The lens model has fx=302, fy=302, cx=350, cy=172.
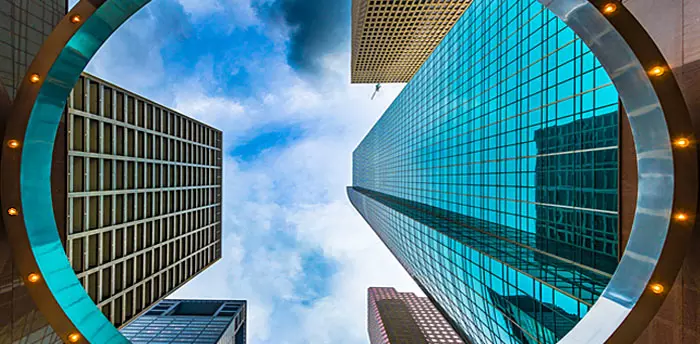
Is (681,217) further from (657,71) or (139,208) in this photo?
(139,208)

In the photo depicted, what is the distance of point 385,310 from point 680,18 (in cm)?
13120

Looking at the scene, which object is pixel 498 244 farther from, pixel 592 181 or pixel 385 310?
pixel 385 310

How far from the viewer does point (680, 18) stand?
8508mm

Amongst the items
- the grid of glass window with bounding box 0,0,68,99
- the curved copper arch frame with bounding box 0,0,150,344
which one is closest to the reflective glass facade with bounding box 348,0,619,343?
the curved copper arch frame with bounding box 0,0,150,344

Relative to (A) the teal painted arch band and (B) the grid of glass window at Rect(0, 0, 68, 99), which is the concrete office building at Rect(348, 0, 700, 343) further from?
(B) the grid of glass window at Rect(0, 0, 68, 99)

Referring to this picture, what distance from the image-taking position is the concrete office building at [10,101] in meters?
9.46

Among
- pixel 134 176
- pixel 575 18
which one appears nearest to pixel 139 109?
pixel 134 176

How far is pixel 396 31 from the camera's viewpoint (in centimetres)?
10519

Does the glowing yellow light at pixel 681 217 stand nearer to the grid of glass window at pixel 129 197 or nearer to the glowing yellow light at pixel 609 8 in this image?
the glowing yellow light at pixel 609 8

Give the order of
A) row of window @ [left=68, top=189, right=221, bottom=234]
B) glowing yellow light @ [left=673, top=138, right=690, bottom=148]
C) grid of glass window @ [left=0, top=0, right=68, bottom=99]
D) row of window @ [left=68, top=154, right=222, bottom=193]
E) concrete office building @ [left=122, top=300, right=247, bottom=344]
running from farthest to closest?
concrete office building @ [left=122, top=300, right=247, bottom=344] → row of window @ [left=68, top=189, right=221, bottom=234] → row of window @ [left=68, top=154, right=222, bottom=193] → grid of glass window @ [left=0, top=0, right=68, bottom=99] → glowing yellow light @ [left=673, top=138, right=690, bottom=148]

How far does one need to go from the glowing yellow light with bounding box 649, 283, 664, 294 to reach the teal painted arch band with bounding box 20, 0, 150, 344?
16685mm

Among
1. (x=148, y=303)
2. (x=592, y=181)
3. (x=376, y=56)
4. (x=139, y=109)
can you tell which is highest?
(x=376, y=56)

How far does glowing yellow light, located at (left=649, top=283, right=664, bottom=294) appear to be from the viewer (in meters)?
8.03

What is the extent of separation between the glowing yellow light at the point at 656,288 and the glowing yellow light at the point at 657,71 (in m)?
5.59
